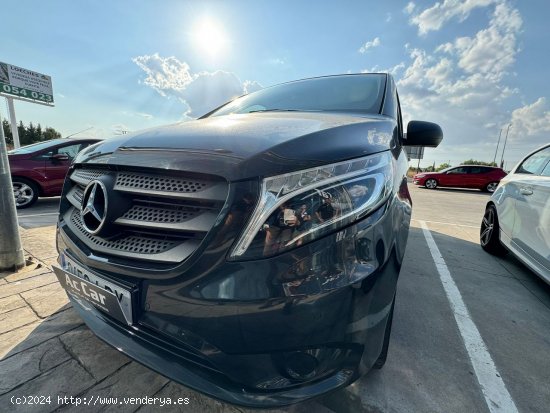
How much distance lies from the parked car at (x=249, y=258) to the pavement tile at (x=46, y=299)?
3.84 ft

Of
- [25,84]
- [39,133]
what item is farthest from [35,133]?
[25,84]

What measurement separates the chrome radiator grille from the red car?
17515mm

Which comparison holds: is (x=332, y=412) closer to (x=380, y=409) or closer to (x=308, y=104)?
(x=380, y=409)

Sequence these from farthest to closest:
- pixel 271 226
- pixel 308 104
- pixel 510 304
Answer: pixel 510 304, pixel 308 104, pixel 271 226

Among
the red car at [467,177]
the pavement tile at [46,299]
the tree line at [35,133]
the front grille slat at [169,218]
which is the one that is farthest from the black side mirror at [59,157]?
the tree line at [35,133]

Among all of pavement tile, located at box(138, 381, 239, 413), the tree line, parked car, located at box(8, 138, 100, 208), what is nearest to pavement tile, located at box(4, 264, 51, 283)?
pavement tile, located at box(138, 381, 239, 413)

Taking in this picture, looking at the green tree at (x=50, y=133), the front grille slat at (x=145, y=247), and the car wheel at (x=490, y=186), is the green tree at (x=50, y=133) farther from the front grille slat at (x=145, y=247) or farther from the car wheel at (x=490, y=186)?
the front grille slat at (x=145, y=247)

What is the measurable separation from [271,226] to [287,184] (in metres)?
0.15

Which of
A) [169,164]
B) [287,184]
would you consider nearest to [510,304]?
[287,184]

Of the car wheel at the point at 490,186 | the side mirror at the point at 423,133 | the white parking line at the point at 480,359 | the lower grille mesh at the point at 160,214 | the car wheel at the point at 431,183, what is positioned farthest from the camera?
the car wheel at the point at 431,183

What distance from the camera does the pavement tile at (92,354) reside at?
4.88 ft

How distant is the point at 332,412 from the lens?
128 cm

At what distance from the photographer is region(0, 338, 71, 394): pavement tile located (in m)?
1.42

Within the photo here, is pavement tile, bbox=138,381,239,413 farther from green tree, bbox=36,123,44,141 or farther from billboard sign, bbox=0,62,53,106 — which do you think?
green tree, bbox=36,123,44,141
